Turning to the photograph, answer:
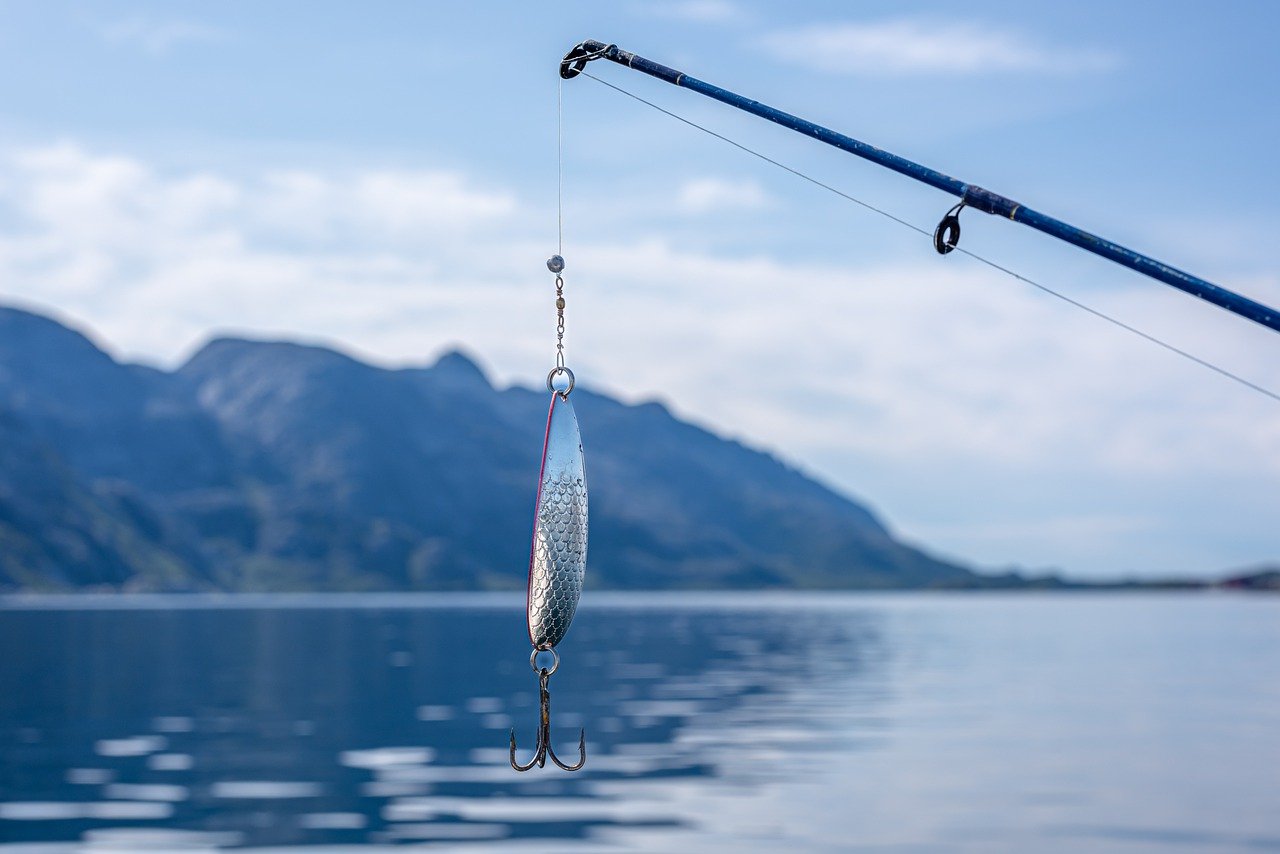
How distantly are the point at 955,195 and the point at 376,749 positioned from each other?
8790 cm

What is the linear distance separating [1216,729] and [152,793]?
2720 inches

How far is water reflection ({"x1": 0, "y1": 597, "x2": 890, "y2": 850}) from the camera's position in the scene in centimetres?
7431

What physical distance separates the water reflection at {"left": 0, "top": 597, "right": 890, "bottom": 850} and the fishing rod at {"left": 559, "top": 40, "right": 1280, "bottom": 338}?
52.5 meters

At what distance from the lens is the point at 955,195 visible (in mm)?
19094

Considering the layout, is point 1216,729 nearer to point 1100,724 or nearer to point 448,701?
point 1100,724

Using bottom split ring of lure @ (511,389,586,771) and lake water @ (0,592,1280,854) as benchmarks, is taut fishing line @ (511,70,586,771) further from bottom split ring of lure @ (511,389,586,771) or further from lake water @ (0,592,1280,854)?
lake water @ (0,592,1280,854)

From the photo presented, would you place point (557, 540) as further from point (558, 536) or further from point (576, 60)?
point (576, 60)

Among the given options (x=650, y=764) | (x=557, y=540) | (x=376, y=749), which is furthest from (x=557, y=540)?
(x=376, y=749)

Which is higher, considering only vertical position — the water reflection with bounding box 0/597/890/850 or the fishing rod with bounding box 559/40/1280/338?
the fishing rod with bounding box 559/40/1280/338

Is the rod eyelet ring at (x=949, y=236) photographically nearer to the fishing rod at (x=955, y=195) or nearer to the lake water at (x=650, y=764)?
A: the fishing rod at (x=955, y=195)

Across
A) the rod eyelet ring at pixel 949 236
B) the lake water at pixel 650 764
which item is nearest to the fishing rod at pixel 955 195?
the rod eyelet ring at pixel 949 236

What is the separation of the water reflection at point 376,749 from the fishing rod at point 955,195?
52.5 metres

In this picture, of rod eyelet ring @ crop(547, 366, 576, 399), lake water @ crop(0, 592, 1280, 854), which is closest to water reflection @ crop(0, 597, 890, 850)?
lake water @ crop(0, 592, 1280, 854)

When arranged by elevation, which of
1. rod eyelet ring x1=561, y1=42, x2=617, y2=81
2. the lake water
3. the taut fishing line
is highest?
rod eyelet ring x1=561, y1=42, x2=617, y2=81
